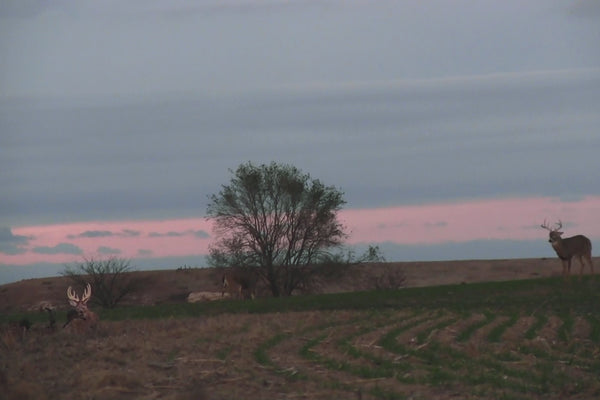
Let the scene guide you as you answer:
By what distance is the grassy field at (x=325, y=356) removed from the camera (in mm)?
15141

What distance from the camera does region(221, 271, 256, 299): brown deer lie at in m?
45.0

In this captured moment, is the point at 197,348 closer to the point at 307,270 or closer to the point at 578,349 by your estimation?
the point at 578,349

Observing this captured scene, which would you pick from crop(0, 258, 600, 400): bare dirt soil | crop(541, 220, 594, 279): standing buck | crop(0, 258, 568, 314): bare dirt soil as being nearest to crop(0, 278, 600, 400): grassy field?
crop(0, 258, 600, 400): bare dirt soil

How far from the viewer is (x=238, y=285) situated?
4556cm

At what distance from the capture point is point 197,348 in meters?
19.6

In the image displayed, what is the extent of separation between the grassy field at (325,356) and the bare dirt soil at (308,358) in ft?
0.08

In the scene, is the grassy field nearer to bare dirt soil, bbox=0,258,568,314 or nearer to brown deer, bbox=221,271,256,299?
brown deer, bbox=221,271,256,299

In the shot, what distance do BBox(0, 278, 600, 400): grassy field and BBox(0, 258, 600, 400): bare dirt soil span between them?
25 mm

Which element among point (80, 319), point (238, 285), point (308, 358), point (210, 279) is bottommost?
point (308, 358)

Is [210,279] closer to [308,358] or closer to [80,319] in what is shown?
[80,319]

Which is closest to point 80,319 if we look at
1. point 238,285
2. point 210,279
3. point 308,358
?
point 308,358

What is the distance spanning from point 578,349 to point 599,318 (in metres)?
5.99

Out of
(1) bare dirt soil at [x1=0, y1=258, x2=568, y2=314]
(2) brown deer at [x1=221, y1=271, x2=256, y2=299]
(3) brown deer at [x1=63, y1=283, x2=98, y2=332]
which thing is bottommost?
(3) brown deer at [x1=63, y1=283, x2=98, y2=332]

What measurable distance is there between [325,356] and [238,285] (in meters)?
27.1
